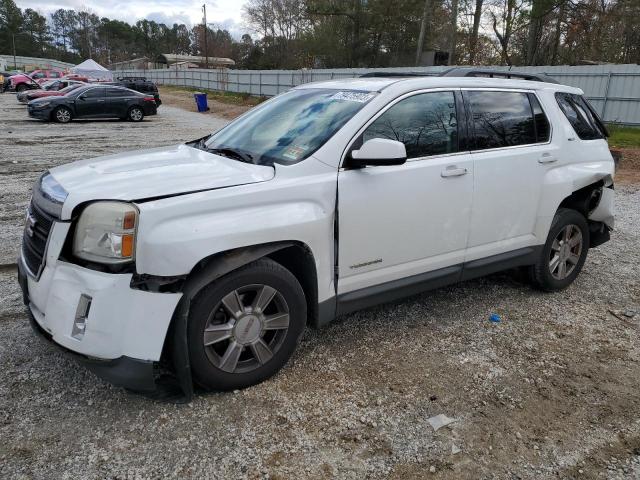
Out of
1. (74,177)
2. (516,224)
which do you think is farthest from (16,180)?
(516,224)

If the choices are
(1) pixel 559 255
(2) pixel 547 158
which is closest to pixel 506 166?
(2) pixel 547 158

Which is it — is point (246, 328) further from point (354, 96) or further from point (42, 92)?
point (42, 92)

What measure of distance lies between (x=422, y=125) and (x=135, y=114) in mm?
21226

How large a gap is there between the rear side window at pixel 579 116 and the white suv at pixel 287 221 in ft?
0.20

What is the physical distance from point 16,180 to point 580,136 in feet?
29.5

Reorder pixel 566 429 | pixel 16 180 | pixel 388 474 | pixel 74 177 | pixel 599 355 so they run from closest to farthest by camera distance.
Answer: pixel 388 474, pixel 566 429, pixel 74 177, pixel 599 355, pixel 16 180

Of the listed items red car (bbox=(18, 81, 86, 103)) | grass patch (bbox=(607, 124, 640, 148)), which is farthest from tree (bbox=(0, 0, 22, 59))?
grass patch (bbox=(607, 124, 640, 148))

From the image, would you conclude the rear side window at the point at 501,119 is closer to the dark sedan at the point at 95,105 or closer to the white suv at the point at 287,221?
the white suv at the point at 287,221

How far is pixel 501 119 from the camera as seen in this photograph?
3.99 m

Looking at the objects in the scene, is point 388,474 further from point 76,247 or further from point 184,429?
point 76,247

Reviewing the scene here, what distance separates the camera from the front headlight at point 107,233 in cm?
250

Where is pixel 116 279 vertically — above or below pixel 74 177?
below

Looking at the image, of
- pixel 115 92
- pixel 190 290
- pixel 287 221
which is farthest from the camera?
pixel 115 92

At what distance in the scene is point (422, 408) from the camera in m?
2.92
